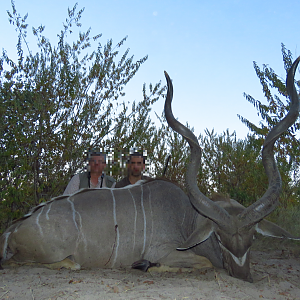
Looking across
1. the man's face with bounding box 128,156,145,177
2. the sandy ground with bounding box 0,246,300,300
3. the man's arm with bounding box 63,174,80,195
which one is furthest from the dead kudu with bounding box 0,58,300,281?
the man's face with bounding box 128,156,145,177

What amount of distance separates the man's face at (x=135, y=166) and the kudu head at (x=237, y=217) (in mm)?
1138

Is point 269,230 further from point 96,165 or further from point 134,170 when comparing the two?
point 96,165

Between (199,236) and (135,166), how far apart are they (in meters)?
1.52

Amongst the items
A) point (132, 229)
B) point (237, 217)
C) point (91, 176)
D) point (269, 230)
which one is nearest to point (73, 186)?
point (91, 176)

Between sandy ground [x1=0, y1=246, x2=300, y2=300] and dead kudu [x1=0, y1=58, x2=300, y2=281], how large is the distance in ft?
0.46

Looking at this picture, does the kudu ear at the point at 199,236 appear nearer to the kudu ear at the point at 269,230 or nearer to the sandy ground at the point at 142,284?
the sandy ground at the point at 142,284

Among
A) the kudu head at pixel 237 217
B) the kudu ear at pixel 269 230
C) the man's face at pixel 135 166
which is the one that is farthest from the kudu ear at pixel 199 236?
the man's face at pixel 135 166

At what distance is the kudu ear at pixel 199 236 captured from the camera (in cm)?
274

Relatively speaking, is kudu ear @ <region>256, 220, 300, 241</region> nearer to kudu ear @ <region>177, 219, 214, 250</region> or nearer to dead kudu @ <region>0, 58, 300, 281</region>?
dead kudu @ <region>0, 58, 300, 281</region>

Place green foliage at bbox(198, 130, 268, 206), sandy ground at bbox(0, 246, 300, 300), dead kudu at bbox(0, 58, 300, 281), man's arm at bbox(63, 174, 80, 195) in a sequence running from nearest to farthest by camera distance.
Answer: sandy ground at bbox(0, 246, 300, 300)
dead kudu at bbox(0, 58, 300, 281)
man's arm at bbox(63, 174, 80, 195)
green foliage at bbox(198, 130, 268, 206)

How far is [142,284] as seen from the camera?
2.39 m

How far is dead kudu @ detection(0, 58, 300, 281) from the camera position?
2.89 m

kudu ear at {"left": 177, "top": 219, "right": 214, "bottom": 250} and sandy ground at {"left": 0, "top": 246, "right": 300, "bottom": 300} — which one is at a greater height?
kudu ear at {"left": 177, "top": 219, "right": 214, "bottom": 250}

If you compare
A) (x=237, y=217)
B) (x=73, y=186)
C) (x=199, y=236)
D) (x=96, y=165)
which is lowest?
(x=199, y=236)
